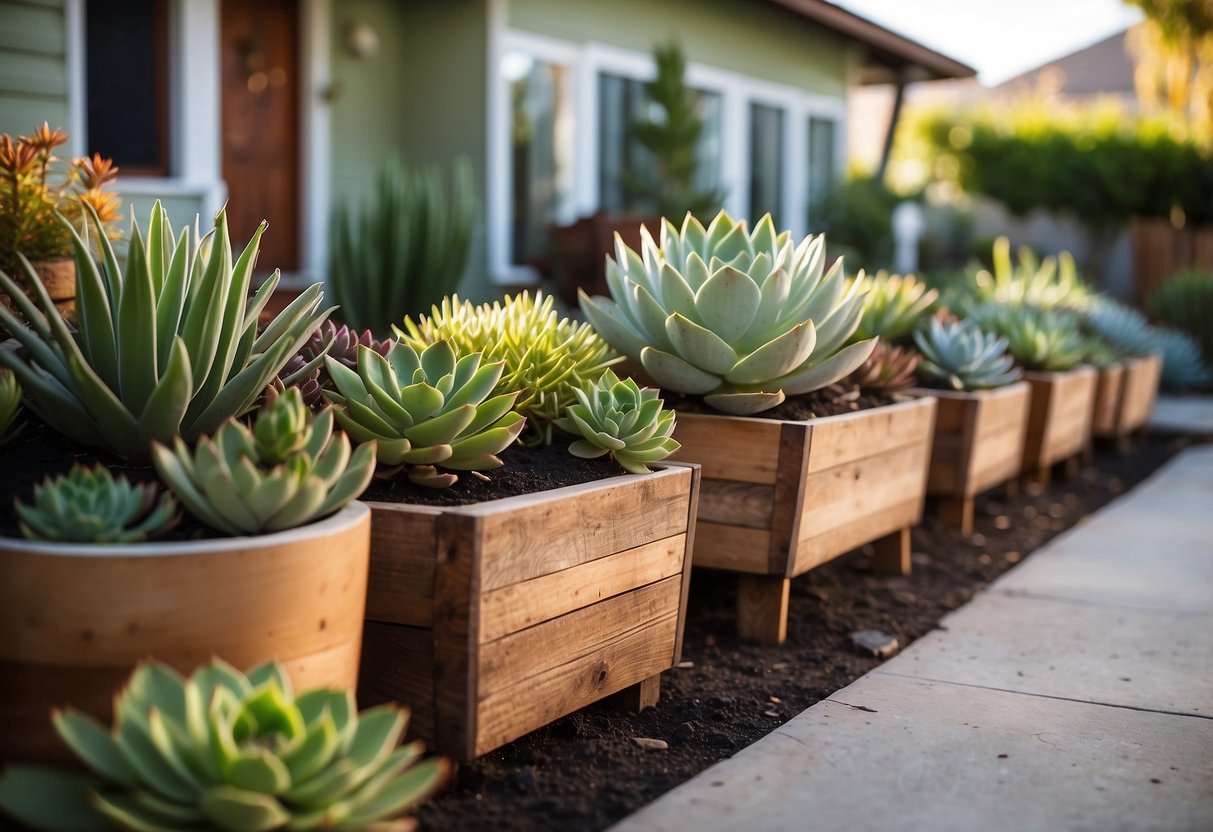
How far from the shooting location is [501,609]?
2.42m

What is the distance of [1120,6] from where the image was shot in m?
28.4

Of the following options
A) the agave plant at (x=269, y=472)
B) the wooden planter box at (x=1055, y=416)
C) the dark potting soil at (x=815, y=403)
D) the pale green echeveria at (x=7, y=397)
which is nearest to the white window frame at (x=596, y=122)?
the wooden planter box at (x=1055, y=416)

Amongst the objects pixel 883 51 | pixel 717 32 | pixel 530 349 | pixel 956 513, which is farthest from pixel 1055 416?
pixel 883 51

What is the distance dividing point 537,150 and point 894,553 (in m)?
5.53

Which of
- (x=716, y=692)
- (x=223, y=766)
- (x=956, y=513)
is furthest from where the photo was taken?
(x=956, y=513)

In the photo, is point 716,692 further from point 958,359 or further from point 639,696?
point 958,359

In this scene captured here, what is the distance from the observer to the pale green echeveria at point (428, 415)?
2.56 meters

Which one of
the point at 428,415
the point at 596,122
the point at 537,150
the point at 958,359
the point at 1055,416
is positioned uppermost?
the point at 596,122

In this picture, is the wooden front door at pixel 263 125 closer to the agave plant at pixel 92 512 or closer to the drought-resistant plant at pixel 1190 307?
the agave plant at pixel 92 512

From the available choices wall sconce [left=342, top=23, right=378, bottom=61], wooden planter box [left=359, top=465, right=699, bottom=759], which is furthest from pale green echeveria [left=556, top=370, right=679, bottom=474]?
wall sconce [left=342, top=23, right=378, bottom=61]

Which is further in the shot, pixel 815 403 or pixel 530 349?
pixel 815 403

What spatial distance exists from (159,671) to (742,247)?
228cm

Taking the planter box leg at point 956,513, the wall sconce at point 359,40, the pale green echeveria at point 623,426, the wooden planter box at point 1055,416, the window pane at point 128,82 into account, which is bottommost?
the planter box leg at point 956,513

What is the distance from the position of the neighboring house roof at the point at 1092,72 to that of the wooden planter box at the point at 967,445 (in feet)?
129
